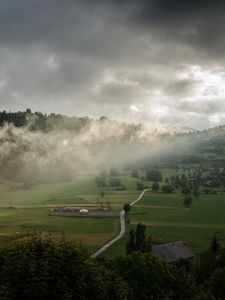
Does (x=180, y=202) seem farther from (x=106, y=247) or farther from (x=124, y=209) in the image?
(x=106, y=247)

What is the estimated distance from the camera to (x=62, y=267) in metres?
31.8

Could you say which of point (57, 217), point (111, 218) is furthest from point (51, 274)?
point (111, 218)

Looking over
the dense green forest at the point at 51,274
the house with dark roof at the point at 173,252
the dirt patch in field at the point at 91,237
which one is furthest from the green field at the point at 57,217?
the dense green forest at the point at 51,274

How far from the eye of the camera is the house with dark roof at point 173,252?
7794 cm

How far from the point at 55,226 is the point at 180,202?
218ft

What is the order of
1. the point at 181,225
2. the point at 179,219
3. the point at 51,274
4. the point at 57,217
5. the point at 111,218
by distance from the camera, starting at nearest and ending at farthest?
the point at 51,274 < the point at 181,225 < the point at 57,217 < the point at 179,219 < the point at 111,218

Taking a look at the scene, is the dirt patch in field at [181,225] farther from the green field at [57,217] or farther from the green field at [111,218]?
the green field at [57,217]

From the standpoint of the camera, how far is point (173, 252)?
263 feet

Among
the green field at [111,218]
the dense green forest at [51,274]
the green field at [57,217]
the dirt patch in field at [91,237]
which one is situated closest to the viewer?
the dense green forest at [51,274]

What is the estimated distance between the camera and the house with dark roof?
77.9 metres

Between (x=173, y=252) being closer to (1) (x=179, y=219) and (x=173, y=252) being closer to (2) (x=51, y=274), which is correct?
(2) (x=51, y=274)

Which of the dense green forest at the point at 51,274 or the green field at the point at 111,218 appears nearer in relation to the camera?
the dense green forest at the point at 51,274

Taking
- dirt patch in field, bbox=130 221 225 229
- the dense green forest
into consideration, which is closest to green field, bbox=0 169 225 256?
dirt patch in field, bbox=130 221 225 229

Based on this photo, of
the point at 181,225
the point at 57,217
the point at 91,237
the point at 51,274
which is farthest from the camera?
the point at 57,217
